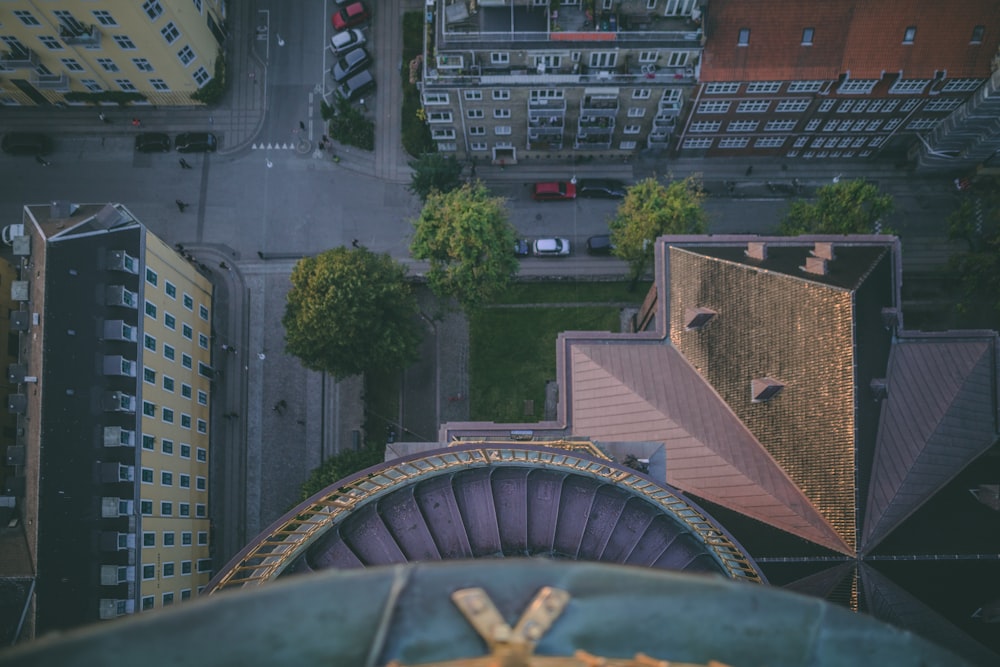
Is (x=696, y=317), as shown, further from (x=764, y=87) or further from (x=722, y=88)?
(x=764, y=87)

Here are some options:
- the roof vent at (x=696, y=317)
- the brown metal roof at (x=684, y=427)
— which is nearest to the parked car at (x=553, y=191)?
the brown metal roof at (x=684, y=427)

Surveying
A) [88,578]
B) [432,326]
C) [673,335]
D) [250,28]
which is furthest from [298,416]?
[250,28]

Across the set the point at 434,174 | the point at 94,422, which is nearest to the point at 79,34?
the point at 434,174

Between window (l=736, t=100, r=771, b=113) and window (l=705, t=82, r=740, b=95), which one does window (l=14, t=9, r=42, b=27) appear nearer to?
window (l=705, t=82, r=740, b=95)

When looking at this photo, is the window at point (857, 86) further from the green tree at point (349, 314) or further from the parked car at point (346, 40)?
the parked car at point (346, 40)

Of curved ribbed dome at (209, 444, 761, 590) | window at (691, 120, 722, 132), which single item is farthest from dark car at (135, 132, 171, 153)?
window at (691, 120, 722, 132)

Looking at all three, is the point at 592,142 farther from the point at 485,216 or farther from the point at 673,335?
the point at 673,335
